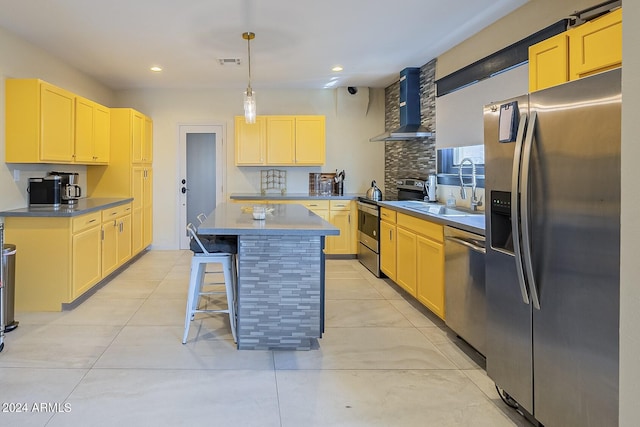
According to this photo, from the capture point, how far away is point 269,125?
20.4 feet

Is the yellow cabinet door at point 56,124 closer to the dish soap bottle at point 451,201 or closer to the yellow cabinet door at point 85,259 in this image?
the yellow cabinet door at point 85,259

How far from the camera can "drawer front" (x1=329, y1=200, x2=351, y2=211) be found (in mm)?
6062

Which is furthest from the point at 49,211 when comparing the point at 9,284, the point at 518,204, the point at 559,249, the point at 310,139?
the point at 559,249

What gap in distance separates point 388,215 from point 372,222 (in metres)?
0.64

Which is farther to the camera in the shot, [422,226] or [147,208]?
[147,208]

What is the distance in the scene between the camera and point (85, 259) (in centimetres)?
400

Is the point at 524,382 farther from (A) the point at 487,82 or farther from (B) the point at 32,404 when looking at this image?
(A) the point at 487,82

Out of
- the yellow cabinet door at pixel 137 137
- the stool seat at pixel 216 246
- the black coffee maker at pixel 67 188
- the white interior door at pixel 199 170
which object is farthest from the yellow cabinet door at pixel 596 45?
the white interior door at pixel 199 170

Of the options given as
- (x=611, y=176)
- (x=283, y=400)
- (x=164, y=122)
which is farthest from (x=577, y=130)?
(x=164, y=122)

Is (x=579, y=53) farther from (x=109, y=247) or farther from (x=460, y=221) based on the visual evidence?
(x=109, y=247)

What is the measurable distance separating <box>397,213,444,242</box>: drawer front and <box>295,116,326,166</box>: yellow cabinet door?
2.37m

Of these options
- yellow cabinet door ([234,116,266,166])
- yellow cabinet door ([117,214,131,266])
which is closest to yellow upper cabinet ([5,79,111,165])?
yellow cabinet door ([117,214,131,266])

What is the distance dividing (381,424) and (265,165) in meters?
4.78

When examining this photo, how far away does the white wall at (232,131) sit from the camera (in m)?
6.50
